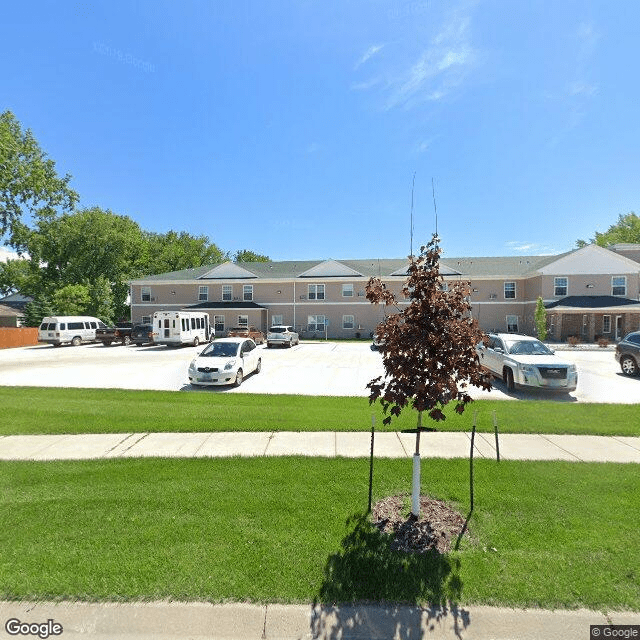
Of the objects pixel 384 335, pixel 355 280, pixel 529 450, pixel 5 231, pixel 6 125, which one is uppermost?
pixel 6 125

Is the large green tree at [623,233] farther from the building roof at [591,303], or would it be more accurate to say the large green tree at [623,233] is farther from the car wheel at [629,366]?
the car wheel at [629,366]

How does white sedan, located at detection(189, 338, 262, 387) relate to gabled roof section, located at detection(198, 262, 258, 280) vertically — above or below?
below

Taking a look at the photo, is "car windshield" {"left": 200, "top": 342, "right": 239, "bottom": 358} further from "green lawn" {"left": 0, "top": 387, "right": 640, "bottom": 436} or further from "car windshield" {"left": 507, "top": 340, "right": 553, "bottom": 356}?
"car windshield" {"left": 507, "top": 340, "right": 553, "bottom": 356}

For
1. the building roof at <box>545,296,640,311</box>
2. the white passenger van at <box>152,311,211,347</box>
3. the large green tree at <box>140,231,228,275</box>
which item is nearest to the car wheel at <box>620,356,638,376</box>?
the building roof at <box>545,296,640,311</box>

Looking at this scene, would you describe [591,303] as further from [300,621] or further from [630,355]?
[300,621]

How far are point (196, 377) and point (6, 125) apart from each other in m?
33.8

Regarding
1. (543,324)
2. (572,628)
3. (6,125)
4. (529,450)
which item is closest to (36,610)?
(572,628)

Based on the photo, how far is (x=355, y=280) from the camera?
125 ft

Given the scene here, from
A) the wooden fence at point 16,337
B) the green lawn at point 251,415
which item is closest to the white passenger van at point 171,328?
the green lawn at point 251,415

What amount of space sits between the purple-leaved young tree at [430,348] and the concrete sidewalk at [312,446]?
264 centimetres

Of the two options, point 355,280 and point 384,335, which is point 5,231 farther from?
point 384,335

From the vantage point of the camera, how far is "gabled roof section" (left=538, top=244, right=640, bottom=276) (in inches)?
1288

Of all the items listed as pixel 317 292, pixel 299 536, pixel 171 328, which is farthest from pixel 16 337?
pixel 299 536

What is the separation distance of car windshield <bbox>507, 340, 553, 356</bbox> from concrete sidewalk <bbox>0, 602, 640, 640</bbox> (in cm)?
1072
